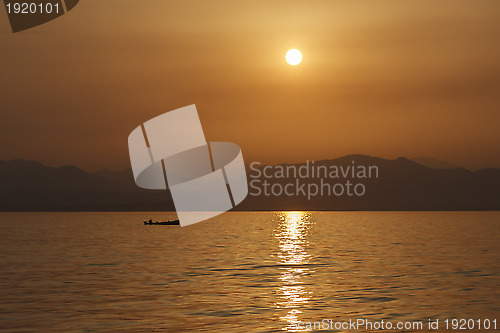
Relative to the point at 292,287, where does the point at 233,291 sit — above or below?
above

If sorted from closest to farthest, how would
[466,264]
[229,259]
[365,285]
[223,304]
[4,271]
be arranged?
[223,304] → [365,285] → [4,271] → [466,264] → [229,259]

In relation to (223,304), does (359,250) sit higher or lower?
lower

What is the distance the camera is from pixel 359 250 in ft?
311

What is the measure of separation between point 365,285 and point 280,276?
9459mm

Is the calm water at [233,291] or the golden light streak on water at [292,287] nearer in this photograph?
the calm water at [233,291]

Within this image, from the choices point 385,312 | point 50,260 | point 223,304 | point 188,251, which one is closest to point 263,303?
point 223,304

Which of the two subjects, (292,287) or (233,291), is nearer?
(233,291)

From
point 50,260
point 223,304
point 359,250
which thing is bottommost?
point 359,250

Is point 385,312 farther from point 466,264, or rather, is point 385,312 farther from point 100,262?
point 100,262

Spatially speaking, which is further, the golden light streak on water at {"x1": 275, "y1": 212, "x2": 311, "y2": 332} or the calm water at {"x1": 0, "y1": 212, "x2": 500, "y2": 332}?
the golden light streak on water at {"x1": 275, "y1": 212, "x2": 311, "y2": 332}

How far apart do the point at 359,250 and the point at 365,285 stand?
41.9 meters

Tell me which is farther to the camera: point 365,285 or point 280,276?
point 280,276

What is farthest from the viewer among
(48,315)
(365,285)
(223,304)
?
(365,285)

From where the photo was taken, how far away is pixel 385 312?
135 feet
